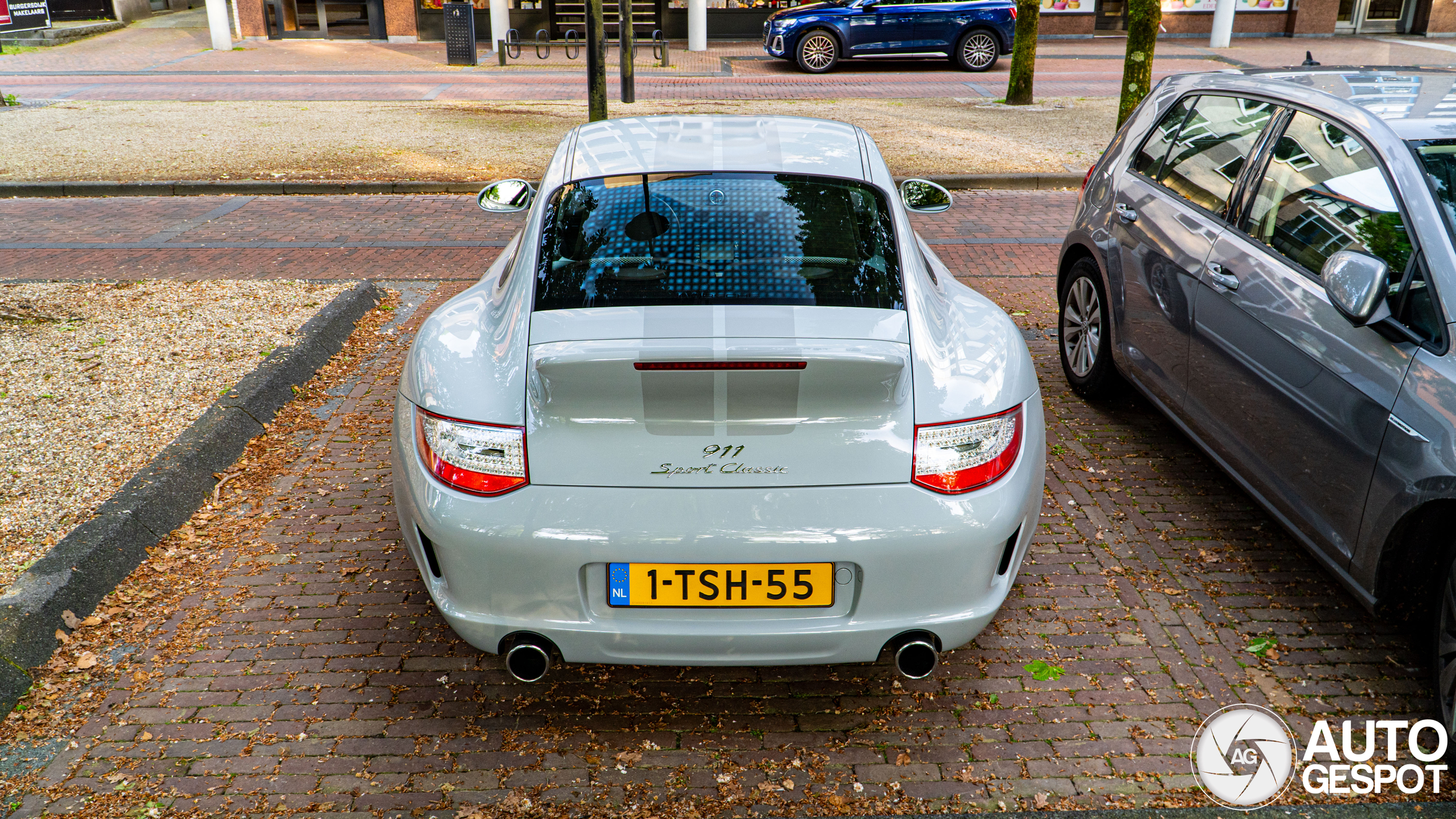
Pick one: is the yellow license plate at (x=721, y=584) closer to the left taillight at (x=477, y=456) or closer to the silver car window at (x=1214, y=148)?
the left taillight at (x=477, y=456)

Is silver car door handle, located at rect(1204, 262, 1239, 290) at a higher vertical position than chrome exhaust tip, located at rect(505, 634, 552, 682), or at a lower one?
higher

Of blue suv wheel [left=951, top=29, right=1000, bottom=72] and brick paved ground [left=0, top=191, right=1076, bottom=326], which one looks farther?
blue suv wheel [left=951, top=29, right=1000, bottom=72]

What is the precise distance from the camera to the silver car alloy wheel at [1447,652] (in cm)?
286

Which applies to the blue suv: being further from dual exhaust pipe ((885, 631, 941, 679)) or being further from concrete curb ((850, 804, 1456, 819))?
concrete curb ((850, 804, 1456, 819))

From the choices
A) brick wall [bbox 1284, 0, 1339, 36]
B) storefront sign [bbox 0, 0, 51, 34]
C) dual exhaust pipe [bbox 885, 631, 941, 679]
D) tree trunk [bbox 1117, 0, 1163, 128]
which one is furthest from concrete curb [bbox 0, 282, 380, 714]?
brick wall [bbox 1284, 0, 1339, 36]

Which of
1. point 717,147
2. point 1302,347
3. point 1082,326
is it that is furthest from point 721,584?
point 1082,326

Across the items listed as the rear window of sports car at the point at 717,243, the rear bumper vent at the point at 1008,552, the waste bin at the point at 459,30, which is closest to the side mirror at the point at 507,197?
the rear window of sports car at the point at 717,243

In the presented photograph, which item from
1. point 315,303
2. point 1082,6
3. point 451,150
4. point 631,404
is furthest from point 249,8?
point 631,404

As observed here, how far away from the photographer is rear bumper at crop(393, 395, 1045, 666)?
2.64 metres

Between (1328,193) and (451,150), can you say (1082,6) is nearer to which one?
(451,150)

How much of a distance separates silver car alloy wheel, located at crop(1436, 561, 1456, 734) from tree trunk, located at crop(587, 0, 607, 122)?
983 centimetres

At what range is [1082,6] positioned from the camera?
2698 centimetres

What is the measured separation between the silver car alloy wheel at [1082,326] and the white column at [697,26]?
861 inches

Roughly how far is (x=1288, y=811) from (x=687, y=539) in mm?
1748
